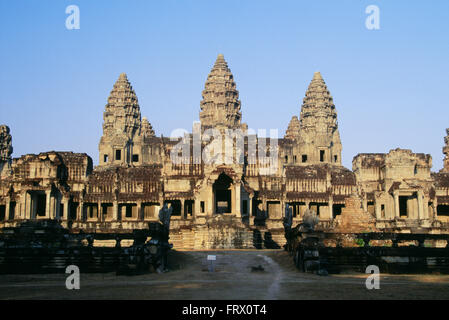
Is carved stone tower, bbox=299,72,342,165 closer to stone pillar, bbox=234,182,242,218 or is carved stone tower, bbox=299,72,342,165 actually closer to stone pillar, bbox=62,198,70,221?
stone pillar, bbox=234,182,242,218

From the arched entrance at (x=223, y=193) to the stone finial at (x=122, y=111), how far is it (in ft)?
118

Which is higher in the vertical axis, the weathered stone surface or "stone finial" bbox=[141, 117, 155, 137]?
"stone finial" bbox=[141, 117, 155, 137]

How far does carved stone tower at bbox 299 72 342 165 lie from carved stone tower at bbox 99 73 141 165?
83.2ft

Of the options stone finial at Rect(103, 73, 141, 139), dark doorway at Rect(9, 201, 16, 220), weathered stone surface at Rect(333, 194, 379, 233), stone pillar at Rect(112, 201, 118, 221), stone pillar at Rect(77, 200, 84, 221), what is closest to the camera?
weathered stone surface at Rect(333, 194, 379, 233)

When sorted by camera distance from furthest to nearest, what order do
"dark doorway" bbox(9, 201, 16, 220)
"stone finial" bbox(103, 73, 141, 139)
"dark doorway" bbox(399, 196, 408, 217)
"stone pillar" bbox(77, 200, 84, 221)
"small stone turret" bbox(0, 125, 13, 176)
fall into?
"stone finial" bbox(103, 73, 141, 139)
"small stone turret" bbox(0, 125, 13, 176)
"dark doorway" bbox(399, 196, 408, 217)
"stone pillar" bbox(77, 200, 84, 221)
"dark doorway" bbox(9, 201, 16, 220)

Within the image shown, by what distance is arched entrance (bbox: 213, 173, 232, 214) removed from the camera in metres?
50.5

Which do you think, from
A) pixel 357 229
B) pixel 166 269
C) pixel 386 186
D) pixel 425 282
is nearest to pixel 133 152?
pixel 386 186

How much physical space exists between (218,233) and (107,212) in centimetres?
→ 1783

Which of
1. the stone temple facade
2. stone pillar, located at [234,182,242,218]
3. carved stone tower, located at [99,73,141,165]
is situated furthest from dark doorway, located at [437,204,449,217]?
carved stone tower, located at [99,73,141,165]

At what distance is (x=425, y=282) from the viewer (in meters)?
21.5

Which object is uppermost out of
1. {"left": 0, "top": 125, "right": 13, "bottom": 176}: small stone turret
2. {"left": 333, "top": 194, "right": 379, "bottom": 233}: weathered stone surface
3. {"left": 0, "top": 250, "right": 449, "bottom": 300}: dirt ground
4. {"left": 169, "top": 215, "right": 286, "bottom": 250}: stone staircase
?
{"left": 0, "top": 125, "right": 13, "bottom": 176}: small stone turret

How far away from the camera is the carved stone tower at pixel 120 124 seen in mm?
Answer: 87000

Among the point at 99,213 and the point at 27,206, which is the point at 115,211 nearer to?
the point at 99,213
